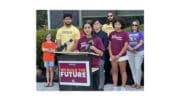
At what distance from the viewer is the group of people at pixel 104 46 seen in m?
9.28

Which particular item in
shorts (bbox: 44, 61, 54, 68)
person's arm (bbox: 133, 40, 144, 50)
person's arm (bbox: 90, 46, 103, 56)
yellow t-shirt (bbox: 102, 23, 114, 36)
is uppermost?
yellow t-shirt (bbox: 102, 23, 114, 36)

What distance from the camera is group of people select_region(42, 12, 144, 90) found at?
9281 mm

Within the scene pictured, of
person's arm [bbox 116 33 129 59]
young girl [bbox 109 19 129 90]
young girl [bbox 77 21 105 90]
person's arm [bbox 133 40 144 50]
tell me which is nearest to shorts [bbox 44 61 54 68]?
young girl [bbox 77 21 105 90]

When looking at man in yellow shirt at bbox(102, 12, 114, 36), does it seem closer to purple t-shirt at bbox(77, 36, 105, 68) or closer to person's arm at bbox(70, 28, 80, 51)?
purple t-shirt at bbox(77, 36, 105, 68)

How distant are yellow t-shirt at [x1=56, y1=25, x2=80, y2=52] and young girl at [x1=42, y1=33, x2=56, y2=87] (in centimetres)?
16

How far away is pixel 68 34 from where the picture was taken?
934 cm

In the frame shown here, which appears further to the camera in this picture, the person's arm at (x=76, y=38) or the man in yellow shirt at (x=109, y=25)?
the person's arm at (x=76, y=38)

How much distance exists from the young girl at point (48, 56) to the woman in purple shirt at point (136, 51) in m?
1.26

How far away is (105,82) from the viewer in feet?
30.6

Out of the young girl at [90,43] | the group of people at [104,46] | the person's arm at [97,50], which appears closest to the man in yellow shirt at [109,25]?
the group of people at [104,46]

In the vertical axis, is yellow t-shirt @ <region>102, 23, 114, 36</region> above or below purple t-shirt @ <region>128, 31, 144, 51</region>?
above

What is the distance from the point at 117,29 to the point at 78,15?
0.68 m

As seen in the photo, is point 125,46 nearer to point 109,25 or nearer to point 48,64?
point 109,25

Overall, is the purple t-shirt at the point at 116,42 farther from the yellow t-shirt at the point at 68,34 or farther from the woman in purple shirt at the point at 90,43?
the yellow t-shirt at the point at 68,34
